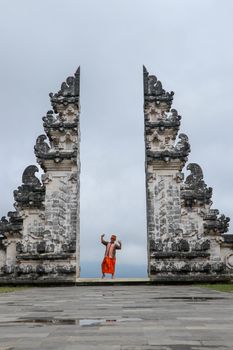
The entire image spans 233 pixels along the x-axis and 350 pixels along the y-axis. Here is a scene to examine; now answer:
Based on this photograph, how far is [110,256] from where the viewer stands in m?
22.1

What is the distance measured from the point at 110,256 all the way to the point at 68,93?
8.36 metres

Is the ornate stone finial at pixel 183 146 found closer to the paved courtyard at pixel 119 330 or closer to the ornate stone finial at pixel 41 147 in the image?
the ornate stone finial at pixel 41 147

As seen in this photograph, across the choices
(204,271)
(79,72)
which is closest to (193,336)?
(204,271)

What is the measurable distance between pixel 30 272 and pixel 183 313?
14.2 m

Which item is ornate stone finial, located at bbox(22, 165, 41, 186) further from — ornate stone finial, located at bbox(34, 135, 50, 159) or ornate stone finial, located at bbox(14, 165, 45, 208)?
ornate stone finial, located at bbox(34, 135, 50, 159)

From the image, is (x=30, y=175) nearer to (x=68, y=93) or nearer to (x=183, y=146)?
(x=68, y=93)

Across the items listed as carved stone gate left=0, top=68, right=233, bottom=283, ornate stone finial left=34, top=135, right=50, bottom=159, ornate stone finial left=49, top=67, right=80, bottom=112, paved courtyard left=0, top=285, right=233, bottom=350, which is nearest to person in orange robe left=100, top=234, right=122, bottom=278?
carved stone gate left=0, top=68, right=233, bottom=283

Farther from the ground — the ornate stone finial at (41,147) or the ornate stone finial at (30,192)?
the ornate stone finial at (41,147)

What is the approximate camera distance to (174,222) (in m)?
20.6

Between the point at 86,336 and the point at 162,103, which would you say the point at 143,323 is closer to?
the point at 86,336

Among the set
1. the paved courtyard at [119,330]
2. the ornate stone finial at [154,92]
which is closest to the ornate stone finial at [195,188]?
the ornate stone finial at [154,92]

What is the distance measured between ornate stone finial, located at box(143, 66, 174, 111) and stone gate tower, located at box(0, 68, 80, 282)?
3883 millimetres

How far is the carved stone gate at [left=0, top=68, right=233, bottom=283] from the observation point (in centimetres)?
1991

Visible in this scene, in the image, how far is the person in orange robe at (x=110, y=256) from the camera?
71.8 feet
